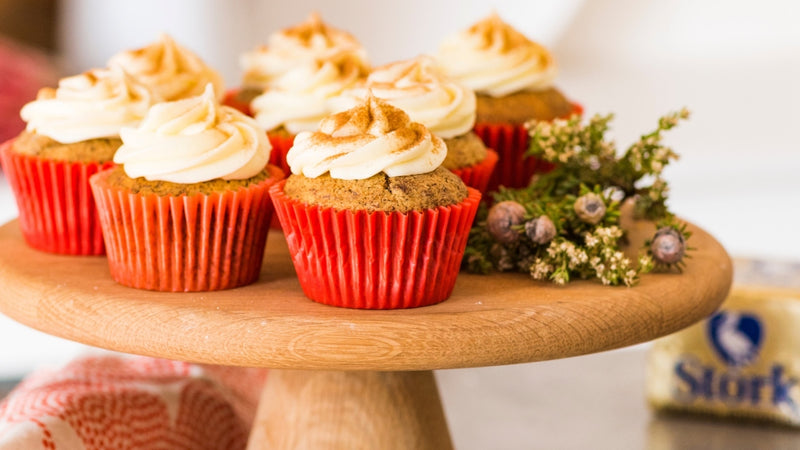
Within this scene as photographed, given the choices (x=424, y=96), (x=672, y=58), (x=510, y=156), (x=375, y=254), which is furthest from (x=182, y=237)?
(x=672, y=58)

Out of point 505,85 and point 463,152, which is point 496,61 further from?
point 463,152

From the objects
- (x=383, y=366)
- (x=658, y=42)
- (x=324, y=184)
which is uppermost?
(x=324, y=184)

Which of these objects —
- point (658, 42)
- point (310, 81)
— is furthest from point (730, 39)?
point (310, 81)

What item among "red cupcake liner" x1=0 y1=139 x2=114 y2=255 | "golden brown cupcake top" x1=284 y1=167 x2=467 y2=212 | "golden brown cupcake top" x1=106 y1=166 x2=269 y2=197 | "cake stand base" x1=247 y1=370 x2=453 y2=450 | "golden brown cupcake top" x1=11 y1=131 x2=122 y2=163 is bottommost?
"cake stand base" x1=247 y1=370 x2=453 y2=450

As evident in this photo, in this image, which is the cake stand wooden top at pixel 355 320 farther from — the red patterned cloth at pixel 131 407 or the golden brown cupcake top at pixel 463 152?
the red patterned cloth at pixel 131 407

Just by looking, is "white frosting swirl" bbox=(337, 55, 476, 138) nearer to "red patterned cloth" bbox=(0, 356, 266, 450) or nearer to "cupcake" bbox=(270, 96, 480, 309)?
"cupcake" bbox=(270, 96, 480, 309)

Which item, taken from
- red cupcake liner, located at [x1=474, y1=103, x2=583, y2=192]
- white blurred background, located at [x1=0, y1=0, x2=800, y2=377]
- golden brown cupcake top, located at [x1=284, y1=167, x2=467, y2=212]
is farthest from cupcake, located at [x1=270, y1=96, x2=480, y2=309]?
white blurred background, located at [x1=0, y1=0, x2=800, y2=377]

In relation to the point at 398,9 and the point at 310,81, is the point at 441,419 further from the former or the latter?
the point at 398,9
